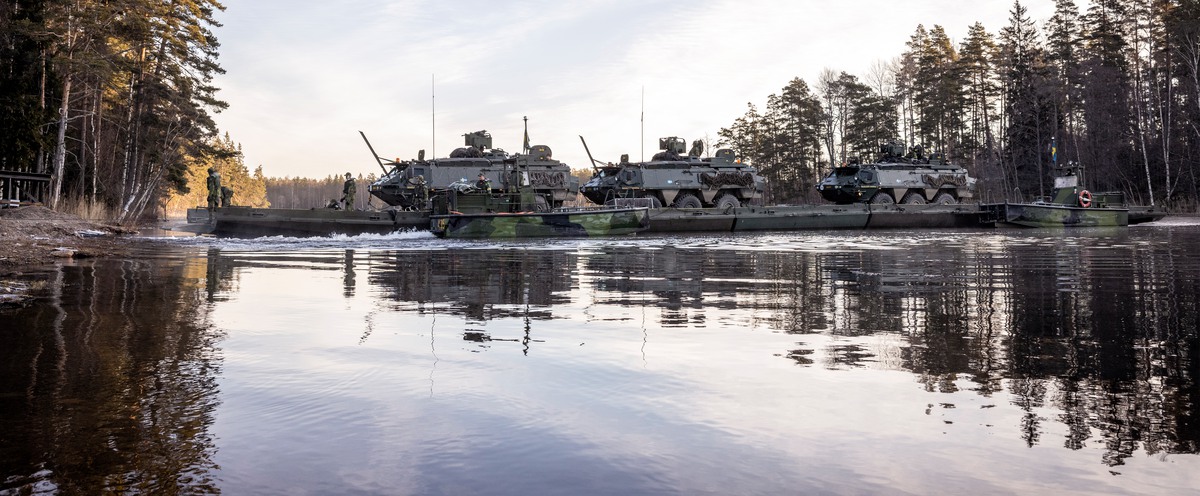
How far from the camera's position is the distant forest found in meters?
33.1

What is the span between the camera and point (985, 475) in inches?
109

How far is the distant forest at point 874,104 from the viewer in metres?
33.1

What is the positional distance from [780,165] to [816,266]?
7340cm

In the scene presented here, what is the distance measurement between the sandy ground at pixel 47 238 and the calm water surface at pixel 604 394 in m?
6.86

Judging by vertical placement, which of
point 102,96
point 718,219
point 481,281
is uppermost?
point 102,96

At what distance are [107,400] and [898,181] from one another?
135ft

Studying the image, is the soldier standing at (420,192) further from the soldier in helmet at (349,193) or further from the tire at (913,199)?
the tire at (913,199)

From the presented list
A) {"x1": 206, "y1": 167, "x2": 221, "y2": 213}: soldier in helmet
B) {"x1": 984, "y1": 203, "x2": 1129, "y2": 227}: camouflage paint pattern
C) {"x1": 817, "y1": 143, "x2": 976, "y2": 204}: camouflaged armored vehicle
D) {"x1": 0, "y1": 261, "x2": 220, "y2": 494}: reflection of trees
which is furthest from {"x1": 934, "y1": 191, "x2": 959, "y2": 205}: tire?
{"x1": 0, "y1": 261, "x2": 220, "y2": 494}: reflection of trees

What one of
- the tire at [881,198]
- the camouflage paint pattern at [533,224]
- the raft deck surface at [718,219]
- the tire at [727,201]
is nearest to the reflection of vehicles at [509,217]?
the camouflage paint pattern at [533,224]

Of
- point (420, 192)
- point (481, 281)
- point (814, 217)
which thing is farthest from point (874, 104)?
point (481, 281)

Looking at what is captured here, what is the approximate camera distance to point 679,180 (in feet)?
131

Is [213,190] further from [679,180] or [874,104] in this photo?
[874,104]

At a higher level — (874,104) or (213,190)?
(874,104)

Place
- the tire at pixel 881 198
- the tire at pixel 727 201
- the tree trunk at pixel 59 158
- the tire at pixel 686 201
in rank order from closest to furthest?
1. the tree trunk at pixel 59 158
2. the tire at pixel 686 201
3. the tire at pixel 727 201
4. the tire at pixel 881 198
